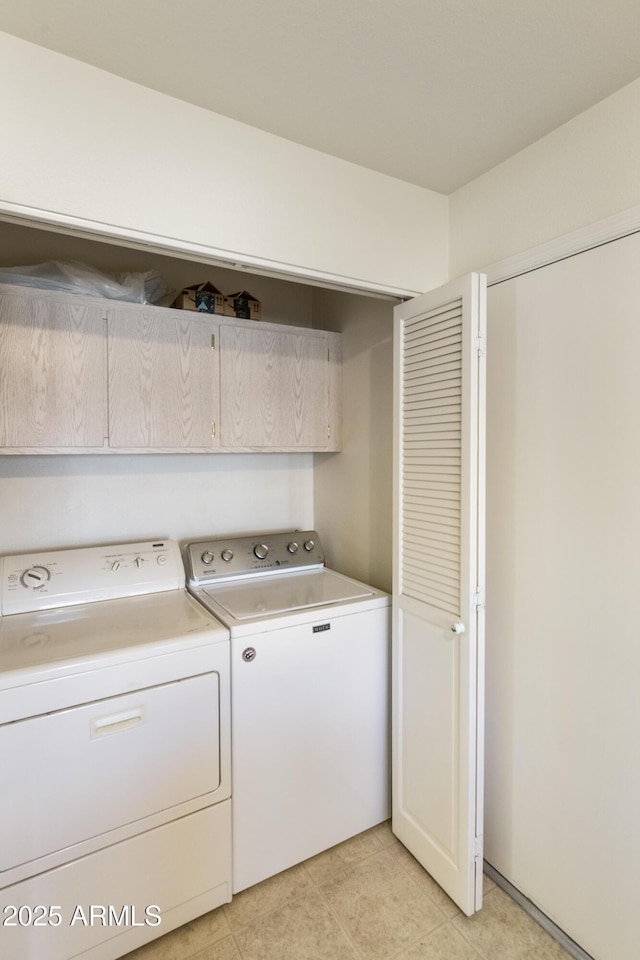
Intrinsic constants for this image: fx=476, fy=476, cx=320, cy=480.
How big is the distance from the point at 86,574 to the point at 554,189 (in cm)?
216

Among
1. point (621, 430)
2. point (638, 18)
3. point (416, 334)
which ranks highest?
point (638, 18)

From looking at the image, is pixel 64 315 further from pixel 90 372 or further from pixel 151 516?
pixel 151 516

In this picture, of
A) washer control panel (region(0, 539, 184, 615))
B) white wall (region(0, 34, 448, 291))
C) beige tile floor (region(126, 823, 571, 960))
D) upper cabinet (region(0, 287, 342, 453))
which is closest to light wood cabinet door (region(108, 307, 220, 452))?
upper cabinet (region(0, 287, 342, 453))

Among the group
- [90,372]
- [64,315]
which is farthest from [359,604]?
[64,315]

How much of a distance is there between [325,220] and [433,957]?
236cm

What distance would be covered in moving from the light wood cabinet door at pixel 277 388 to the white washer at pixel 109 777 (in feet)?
2.86

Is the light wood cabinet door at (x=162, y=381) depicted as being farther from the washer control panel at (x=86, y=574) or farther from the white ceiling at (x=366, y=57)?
the white ceiling at (x=366, y=57)

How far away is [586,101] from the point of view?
54.4 inches

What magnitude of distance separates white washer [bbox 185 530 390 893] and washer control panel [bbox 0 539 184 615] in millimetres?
137

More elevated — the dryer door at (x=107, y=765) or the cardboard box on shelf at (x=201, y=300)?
the cardboard box on shelf at (x=201, y=300)

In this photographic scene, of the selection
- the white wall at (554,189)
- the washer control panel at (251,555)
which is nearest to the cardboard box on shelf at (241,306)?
the white wall at (554,189)

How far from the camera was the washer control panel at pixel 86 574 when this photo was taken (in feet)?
5.82

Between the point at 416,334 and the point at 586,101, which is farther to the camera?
the point at 416,334

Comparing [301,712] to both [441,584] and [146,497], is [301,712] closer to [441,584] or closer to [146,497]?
[441,584]
